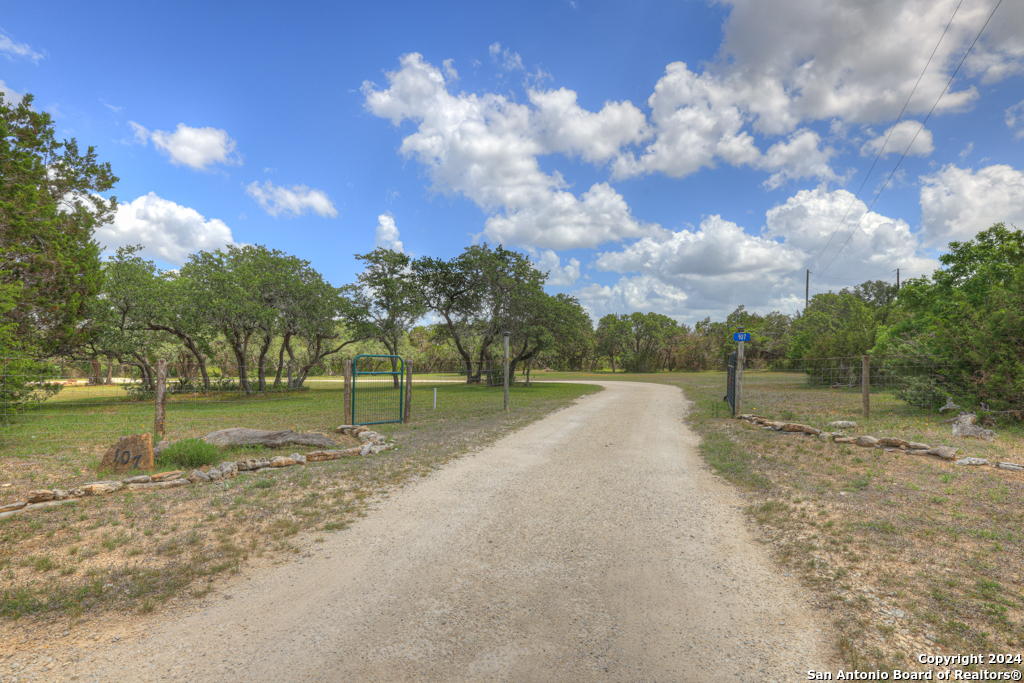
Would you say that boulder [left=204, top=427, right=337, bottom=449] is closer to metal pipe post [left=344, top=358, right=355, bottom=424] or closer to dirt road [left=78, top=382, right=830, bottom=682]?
metal pipe post [left=344, top=358, right=355, bottom=424]

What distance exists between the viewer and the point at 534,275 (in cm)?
3059

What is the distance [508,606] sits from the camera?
10.6ft

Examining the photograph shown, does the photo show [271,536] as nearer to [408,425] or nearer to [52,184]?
[408,425]

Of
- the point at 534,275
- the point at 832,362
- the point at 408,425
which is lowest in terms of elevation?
the point at 408,425

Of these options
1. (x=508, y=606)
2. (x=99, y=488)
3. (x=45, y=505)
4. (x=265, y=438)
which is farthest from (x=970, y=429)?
(x=45, y=505)

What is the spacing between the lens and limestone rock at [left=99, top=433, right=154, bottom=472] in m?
6.93

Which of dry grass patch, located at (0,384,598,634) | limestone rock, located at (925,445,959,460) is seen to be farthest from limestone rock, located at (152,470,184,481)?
limestone rock, located at (925,445,959,460)

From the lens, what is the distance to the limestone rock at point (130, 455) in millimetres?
6930

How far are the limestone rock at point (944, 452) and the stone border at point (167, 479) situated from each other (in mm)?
9589

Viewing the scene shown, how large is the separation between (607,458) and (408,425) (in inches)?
233

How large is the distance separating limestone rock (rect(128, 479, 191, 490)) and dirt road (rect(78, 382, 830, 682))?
2966mm

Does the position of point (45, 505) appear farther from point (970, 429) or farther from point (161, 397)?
point (970, 429)

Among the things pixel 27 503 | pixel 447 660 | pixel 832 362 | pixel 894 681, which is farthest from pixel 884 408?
pixel 27 503

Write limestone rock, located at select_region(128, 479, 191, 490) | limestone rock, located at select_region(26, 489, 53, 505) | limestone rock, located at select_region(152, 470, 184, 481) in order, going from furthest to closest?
limestone rock, located at select_region(152, 470, 184, 481), limestone rock, located at select_region(128, 479, 191, 490), limestone rock, located at select_region(26, 489, 53, 505)
